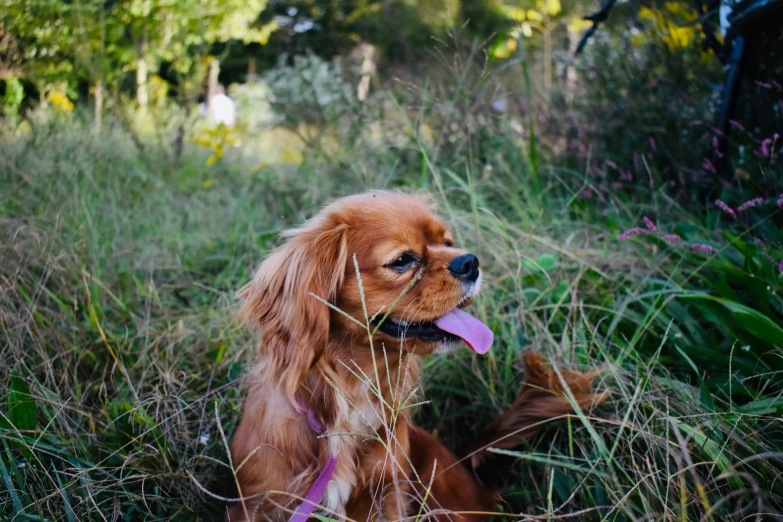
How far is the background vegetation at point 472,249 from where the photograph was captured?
1625 millimetres

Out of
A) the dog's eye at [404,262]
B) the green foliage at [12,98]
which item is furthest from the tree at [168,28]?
the dog's eye at [404,262]

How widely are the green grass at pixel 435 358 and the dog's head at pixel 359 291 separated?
43cm

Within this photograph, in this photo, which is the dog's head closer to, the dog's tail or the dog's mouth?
the dog's mouth

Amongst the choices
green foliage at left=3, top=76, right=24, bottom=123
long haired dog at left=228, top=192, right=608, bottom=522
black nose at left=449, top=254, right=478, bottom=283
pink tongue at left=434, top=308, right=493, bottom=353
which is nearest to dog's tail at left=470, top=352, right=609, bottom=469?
long haired dog at left=228, top=192, right=608, bottom=522

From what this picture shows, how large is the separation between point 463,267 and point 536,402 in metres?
0.58

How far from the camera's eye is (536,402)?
189 cm

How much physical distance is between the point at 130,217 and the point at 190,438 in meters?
2.07

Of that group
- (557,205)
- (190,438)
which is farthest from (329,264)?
(557,205)

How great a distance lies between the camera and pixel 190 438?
191 cm

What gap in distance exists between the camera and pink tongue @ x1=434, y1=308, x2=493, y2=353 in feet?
5.51

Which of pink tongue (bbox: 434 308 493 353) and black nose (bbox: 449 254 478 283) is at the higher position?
black nose (bbox: 449 254 478 283)

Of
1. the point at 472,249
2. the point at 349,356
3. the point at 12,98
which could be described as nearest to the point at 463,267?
the point at 349,356

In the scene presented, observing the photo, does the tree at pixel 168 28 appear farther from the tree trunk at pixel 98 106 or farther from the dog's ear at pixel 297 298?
the dog's ear at pixel 297 298

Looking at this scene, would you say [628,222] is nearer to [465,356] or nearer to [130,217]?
[465,356]
